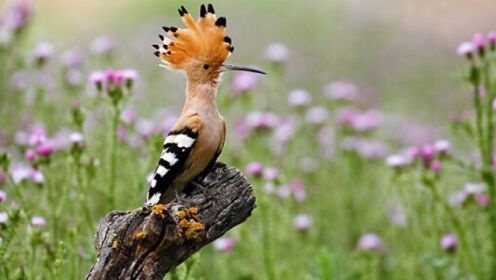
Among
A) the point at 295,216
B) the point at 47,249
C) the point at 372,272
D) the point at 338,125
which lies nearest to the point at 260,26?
the point at 338,125

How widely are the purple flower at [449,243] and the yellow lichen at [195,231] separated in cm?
251

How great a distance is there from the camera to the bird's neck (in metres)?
3.11

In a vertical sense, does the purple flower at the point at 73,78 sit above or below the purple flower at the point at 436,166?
above

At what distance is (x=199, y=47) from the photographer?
3.11 metres

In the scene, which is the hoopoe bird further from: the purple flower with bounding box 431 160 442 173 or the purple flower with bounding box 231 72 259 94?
the purple flower with bounding box 231 72 259 94

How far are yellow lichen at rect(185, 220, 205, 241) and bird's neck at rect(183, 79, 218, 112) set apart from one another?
544 mm

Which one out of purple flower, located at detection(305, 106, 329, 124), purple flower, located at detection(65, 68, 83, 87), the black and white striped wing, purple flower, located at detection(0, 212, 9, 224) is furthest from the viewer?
purple flower, located at detection(305, 106, 329, 124)

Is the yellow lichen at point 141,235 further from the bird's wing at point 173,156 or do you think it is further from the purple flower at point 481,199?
the purple flower at point 481,199

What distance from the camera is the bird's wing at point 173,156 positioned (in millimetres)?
3016

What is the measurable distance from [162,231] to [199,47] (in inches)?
29.9

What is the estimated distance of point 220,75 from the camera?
319 centimetres

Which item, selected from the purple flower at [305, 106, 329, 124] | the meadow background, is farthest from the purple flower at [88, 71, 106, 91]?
the purple flower at [305, 106, 329, 124]

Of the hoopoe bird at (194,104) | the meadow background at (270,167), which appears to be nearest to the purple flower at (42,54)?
the meadow background at (270,167)

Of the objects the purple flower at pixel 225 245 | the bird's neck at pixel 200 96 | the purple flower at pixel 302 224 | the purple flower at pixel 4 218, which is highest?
the purple flower at pixel 302 224
